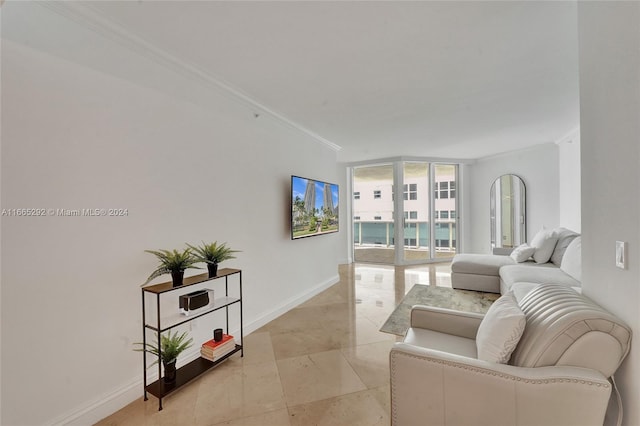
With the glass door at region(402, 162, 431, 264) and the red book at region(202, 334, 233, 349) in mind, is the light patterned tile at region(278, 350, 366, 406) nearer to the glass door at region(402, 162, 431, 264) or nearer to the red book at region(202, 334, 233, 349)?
the red book at region(202, 334, 233, 349)

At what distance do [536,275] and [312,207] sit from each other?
288 cm

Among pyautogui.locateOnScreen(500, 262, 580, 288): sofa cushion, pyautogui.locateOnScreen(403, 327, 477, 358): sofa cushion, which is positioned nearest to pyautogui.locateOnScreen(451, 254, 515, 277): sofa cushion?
pyautogui.locateOnScreen(500, 262, 580, 288): sofa cushion

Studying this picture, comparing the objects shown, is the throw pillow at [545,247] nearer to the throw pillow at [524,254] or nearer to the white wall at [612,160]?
the throw pillow at [524,254]

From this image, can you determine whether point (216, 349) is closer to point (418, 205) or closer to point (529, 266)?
point (529, 266)

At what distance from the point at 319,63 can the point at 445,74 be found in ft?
3.66

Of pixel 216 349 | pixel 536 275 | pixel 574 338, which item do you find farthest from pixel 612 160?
pixel 216 349

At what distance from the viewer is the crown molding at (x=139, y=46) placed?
1565 mm

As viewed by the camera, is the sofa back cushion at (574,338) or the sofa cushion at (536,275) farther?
the sofa cushion at (536,275)

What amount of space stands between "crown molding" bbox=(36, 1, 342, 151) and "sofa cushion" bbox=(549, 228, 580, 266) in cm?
435

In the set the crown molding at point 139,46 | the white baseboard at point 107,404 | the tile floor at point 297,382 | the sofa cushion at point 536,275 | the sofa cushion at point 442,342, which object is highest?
the crown molding at point 139,46

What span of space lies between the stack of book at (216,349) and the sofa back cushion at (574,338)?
2065mm

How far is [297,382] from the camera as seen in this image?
2.12 meters

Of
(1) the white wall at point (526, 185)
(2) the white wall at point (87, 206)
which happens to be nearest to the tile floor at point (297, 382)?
(2) the white wall at point (87, 206)

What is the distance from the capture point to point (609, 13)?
1237mm
